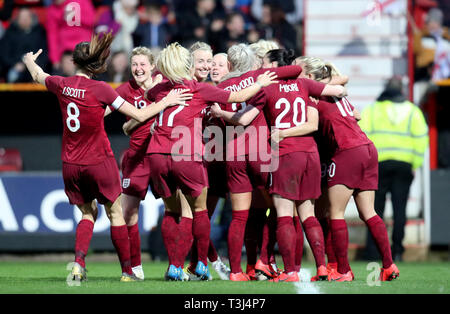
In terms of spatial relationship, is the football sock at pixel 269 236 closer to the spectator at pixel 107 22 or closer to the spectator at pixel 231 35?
the spectator at pixel 231 35

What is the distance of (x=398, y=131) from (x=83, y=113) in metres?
5.55

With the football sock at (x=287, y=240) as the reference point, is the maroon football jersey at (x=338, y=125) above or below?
above

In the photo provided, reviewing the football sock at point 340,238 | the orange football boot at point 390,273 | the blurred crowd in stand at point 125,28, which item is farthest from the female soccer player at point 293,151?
the blurred crowd in stand at point 125,28

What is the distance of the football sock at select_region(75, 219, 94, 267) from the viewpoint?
7.63 m

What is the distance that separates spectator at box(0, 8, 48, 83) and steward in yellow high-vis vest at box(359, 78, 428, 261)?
211 inches

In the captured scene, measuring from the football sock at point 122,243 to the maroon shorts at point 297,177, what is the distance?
52.3 inches

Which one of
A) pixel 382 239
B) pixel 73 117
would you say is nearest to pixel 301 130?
pixel 382 239

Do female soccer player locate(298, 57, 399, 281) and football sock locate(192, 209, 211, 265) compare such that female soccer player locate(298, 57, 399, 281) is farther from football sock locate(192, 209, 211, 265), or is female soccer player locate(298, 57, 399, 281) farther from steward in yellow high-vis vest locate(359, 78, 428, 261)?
steward in yellow high-vis vest locate(359, 78, 428, 261)

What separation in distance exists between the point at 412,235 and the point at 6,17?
293 inches

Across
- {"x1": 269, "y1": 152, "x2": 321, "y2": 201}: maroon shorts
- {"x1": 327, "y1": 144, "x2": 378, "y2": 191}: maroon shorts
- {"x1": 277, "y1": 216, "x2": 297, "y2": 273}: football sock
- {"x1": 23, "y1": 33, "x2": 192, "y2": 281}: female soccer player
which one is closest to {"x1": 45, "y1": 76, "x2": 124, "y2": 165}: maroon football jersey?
{"x1": 23, "y1": 33, "x2": 192, "y2": 281}: female soccer player

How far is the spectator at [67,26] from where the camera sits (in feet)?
47.5

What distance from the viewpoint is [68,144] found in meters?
7.73

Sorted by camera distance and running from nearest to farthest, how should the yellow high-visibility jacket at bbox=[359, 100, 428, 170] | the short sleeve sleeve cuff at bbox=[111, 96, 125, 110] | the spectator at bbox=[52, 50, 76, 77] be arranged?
the short sleeve sleeve cuff at bbox=[111, 96, 125, 110]
the yellow high-visibility jacket at bbox=[359, 100, 428, 170]
the spectator at bbox=[52, 50, 76, 77]

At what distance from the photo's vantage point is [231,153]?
26.8 ft
